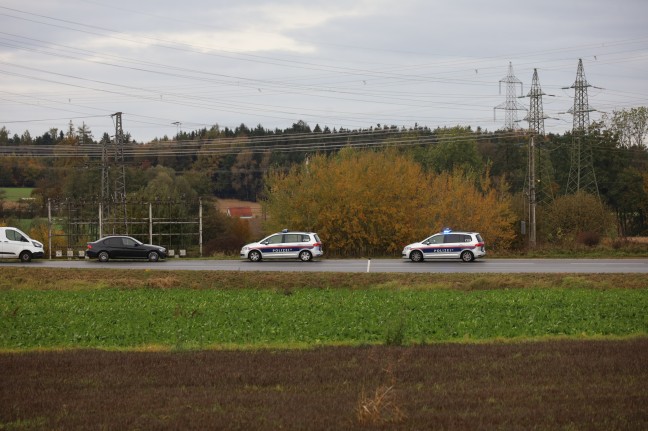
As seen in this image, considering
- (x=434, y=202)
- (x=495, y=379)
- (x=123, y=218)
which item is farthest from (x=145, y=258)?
(x=495, y=379)

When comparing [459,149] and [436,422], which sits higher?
[459,149]

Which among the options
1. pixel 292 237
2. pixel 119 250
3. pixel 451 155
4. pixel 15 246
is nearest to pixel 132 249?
pixel 119 250

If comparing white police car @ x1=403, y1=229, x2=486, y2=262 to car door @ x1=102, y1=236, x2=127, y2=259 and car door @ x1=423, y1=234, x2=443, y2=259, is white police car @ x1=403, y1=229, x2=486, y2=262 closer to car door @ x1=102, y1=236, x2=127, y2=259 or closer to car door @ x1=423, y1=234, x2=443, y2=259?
car door @ x1=423, y1=234, x2=443, y2=259

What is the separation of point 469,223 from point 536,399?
158 feet

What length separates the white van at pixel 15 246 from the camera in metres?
45.8

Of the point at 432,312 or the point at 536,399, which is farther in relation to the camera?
the point at 432,312

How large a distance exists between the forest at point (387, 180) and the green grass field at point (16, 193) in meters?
1.55

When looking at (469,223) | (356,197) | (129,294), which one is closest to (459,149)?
(469,223)

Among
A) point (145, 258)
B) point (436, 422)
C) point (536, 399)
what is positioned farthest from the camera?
point (145, 258)

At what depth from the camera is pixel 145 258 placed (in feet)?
152

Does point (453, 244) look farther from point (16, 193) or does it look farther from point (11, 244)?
point (16, 193)

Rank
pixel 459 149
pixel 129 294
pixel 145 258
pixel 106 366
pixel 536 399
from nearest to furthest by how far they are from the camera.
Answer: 1. pixel 536 399
2. pixel 106 366
3. pixel 129 294
4. pixel 145 258
5. pixel 459 149

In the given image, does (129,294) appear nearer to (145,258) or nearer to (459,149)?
(145,258)

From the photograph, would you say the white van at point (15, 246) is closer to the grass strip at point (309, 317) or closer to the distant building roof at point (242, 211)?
the grass strip at point (309, 317)
